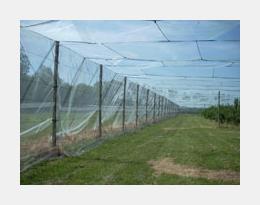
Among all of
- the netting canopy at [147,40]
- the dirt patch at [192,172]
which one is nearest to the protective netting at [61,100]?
A: the netting canopy at [147,40]

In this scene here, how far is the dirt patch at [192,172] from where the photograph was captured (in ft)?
19.6

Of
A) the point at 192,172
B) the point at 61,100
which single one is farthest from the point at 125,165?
the point at 61,100

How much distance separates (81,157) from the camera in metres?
7.31

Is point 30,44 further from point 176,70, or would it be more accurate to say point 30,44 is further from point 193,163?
point 176,70

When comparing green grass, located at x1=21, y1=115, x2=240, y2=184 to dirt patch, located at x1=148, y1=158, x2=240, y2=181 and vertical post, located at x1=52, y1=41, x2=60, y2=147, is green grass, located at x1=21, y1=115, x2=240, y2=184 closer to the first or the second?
dirt patch, located at x1=148, y1=158, x2=240, y2=181

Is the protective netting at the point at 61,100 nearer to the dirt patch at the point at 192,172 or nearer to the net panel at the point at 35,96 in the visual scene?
the net panel at the point at 35,96

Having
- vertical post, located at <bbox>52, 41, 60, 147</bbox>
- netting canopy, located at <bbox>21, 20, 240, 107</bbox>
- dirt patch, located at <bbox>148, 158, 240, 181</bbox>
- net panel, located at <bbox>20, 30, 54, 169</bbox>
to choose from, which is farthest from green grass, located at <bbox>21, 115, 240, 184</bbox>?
netting canopy, located at <bbox>21, 20, 240, 107</bbox>

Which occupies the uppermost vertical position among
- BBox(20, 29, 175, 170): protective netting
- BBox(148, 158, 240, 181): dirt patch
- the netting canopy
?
the netting canopy

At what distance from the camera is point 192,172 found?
626cm

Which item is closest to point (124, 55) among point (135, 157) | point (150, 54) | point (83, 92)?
point (150, 54)

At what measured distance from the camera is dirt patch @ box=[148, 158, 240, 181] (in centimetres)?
598

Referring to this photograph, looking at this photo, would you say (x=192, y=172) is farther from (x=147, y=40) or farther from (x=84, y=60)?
(x=84, y=60)

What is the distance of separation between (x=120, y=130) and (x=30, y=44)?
6.88 metres

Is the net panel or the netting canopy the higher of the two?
the netting canopy
